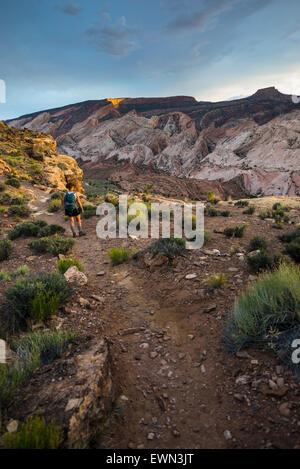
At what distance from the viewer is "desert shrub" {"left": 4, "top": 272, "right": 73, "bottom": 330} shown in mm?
3350

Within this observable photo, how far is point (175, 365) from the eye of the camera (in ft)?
9.62

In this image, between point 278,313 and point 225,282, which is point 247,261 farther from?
point 278,313

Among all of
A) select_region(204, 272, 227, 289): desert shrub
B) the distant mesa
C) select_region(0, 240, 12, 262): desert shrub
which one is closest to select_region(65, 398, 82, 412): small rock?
select_region(204, 272, 227, 289): desert shrub

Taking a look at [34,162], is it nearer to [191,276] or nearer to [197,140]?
[191,276]

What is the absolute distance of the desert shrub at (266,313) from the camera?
106 inches

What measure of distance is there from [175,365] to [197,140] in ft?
202

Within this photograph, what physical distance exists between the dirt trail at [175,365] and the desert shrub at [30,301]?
20.5 inches

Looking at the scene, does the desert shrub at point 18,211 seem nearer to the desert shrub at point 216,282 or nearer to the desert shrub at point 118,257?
the desert shrub at point 118,257

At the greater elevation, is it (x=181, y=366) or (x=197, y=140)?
(x=197, y=140)

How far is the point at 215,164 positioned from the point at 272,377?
1885 inches

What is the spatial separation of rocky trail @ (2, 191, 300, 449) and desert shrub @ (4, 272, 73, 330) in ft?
0.98

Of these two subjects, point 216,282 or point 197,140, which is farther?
point 197,140

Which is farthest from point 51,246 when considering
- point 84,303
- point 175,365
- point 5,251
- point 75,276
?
point 175,365
